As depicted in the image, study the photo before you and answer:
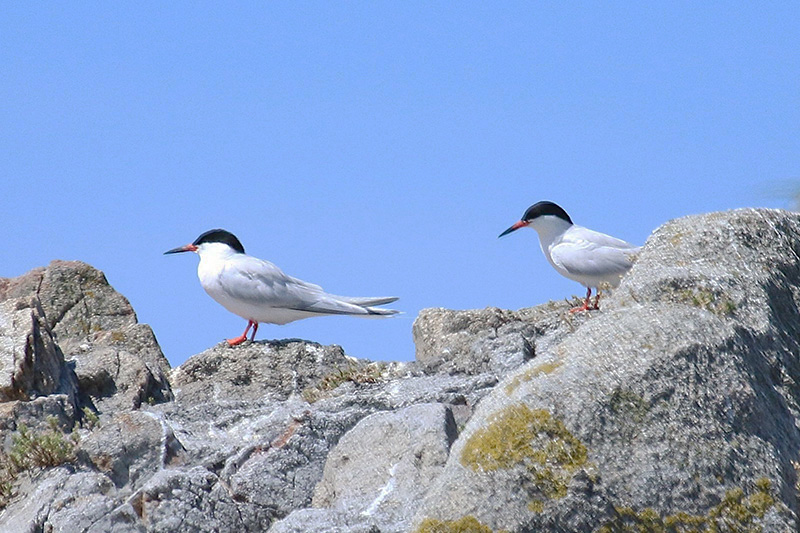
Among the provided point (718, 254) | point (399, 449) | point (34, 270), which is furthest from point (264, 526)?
point (34, 270)

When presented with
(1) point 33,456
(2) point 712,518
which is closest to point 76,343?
(1) point 33,456

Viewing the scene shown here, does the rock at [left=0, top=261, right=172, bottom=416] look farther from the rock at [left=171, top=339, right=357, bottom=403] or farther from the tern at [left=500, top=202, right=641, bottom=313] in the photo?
the tern at [left=500, top=202, right=641, bottom=313]

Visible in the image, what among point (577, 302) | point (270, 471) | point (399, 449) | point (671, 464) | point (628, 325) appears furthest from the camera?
point (577, 302)

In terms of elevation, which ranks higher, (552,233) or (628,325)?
(552,233)

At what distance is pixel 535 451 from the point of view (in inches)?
195

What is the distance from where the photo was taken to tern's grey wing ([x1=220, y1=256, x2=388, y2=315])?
12.6m

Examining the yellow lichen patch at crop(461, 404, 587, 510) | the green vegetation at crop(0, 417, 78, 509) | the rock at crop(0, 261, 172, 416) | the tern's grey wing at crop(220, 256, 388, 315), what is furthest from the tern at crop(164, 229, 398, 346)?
the yellow lichen patch at crop(461, 404, 587, 510)

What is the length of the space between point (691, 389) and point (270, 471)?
8.55 feet

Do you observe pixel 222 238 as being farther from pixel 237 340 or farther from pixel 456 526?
pixel 456 526

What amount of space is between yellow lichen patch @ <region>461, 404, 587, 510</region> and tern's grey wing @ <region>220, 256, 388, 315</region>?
7.66 m

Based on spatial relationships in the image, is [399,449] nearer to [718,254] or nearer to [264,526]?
[264,526]

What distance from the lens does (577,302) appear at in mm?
11648

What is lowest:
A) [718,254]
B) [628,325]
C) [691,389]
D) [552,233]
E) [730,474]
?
[730,474]

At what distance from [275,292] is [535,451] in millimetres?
7882
